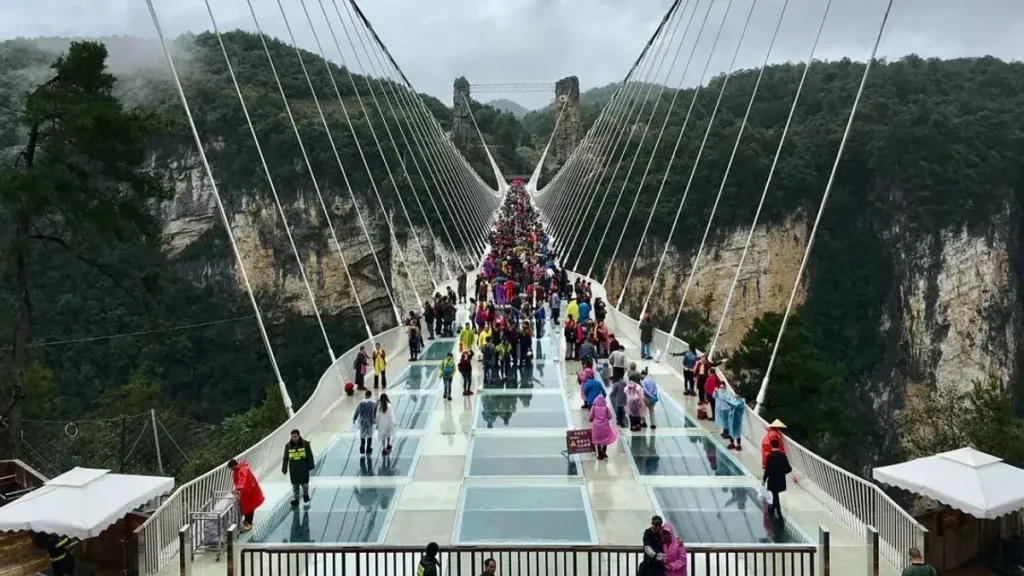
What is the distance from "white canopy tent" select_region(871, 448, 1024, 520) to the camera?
6.30 meters

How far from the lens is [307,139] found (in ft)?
191

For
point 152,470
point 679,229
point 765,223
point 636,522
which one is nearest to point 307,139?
point 679,229

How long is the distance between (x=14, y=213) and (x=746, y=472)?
557 inches

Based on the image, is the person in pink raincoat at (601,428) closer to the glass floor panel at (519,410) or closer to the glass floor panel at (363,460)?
the glass floor panel at (519,410)

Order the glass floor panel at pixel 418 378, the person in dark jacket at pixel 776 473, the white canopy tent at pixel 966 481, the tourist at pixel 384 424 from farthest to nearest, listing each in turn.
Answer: the glass floor panel at pixel 418 378 → the tourist at pixel 384 424 → the person in dark jacket at pixel 776 473 → the white canopy tent at pixel 966 481

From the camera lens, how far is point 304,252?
59.7 meters

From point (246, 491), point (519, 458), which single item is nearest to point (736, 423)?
point (519, 458)

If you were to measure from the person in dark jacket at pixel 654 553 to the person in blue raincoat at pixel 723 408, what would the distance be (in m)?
4.40

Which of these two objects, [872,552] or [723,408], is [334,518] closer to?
[872,552]

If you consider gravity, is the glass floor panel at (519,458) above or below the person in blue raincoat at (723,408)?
below

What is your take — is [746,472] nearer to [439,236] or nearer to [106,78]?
[106,78]

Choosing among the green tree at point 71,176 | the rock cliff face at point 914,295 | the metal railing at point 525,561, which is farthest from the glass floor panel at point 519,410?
the rock cliff face at point 914,295

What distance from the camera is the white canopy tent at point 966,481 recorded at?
6.30m

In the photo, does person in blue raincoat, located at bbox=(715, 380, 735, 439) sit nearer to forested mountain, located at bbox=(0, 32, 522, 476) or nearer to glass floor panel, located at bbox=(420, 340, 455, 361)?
glass floor panel, located at bbox=(420, 340, 455, 361)
